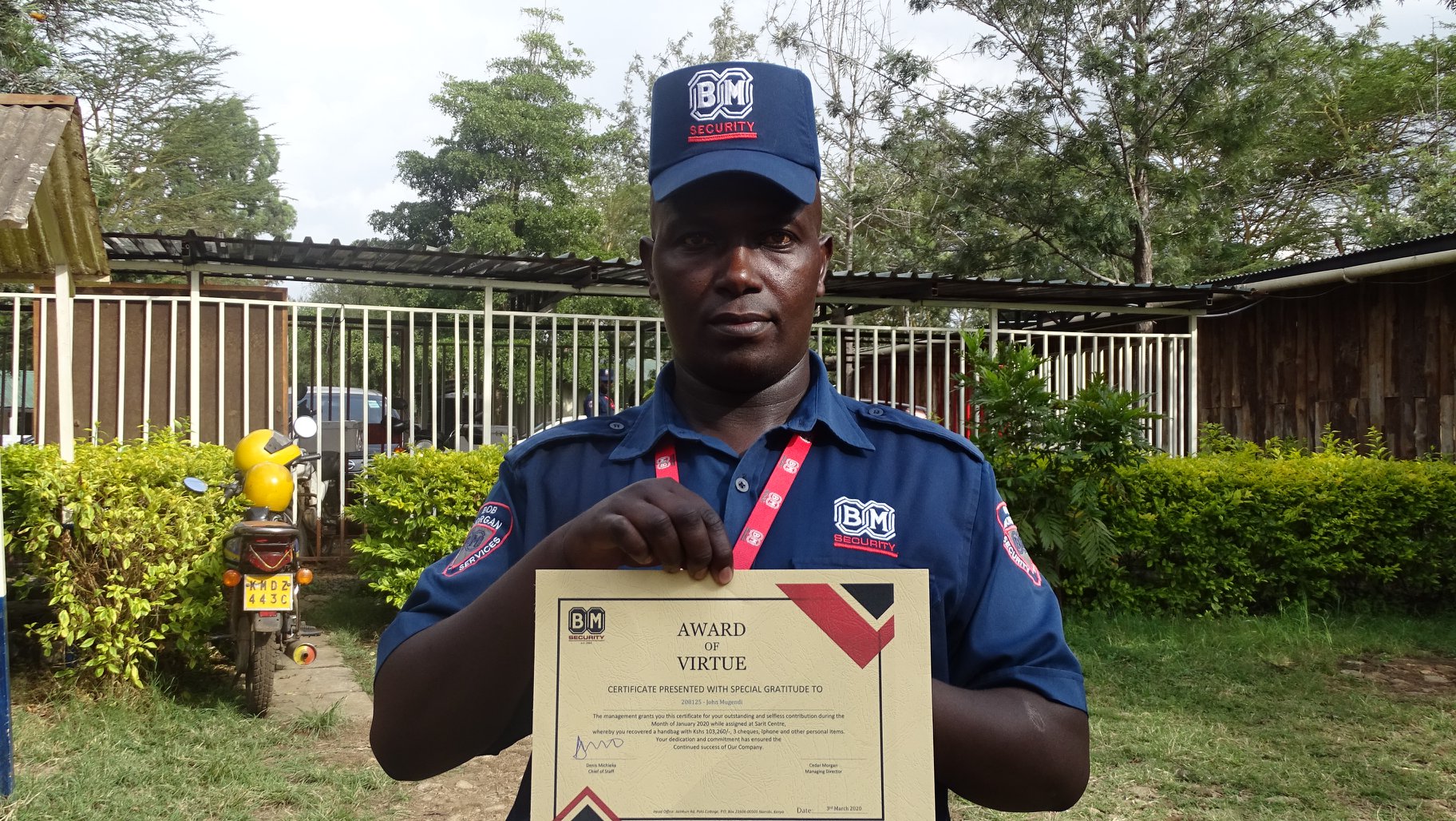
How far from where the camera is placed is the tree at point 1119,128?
1212cm

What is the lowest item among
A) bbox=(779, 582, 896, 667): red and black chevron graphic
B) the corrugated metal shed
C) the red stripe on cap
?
bbox=(779, 582, 896, 667): red and black chevron graphic

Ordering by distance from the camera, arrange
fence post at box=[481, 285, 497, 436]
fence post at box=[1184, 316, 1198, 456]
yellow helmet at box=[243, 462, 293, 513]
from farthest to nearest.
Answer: fence post at box=[1184, 316, 1198, 456], fence post at box=[481, 285, 497, 436], yellow helmet at box=[243, 462, 293, 513]

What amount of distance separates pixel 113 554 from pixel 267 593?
2.30 ft

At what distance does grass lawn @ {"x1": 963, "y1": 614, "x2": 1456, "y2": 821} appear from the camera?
3.86 m

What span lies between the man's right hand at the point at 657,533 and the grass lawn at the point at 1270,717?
10.6ft

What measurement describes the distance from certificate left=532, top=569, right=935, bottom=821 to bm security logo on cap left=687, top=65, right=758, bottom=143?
0.55 m

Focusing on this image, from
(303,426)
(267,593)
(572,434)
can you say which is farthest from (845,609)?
(303,426)

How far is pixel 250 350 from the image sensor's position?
7539mm

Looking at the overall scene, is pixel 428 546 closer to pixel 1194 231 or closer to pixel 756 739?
pixel 756 739

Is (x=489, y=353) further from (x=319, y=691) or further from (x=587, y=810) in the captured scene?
(x=587, y=810)

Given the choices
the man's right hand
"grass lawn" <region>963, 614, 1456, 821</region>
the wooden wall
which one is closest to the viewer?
the man's right hand

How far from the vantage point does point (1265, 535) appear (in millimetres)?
6953

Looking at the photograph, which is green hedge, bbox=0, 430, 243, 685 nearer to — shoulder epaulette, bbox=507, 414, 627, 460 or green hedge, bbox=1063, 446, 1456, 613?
shoulder epaulette, bbox=507, 414, 627, 460

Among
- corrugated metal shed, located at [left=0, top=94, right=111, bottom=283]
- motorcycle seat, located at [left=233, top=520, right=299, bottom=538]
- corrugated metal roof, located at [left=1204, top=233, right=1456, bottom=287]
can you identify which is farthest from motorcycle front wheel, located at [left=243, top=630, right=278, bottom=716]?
corrugated metal roof, located at [left=1204, top=233, right=1456, bottom=287]
